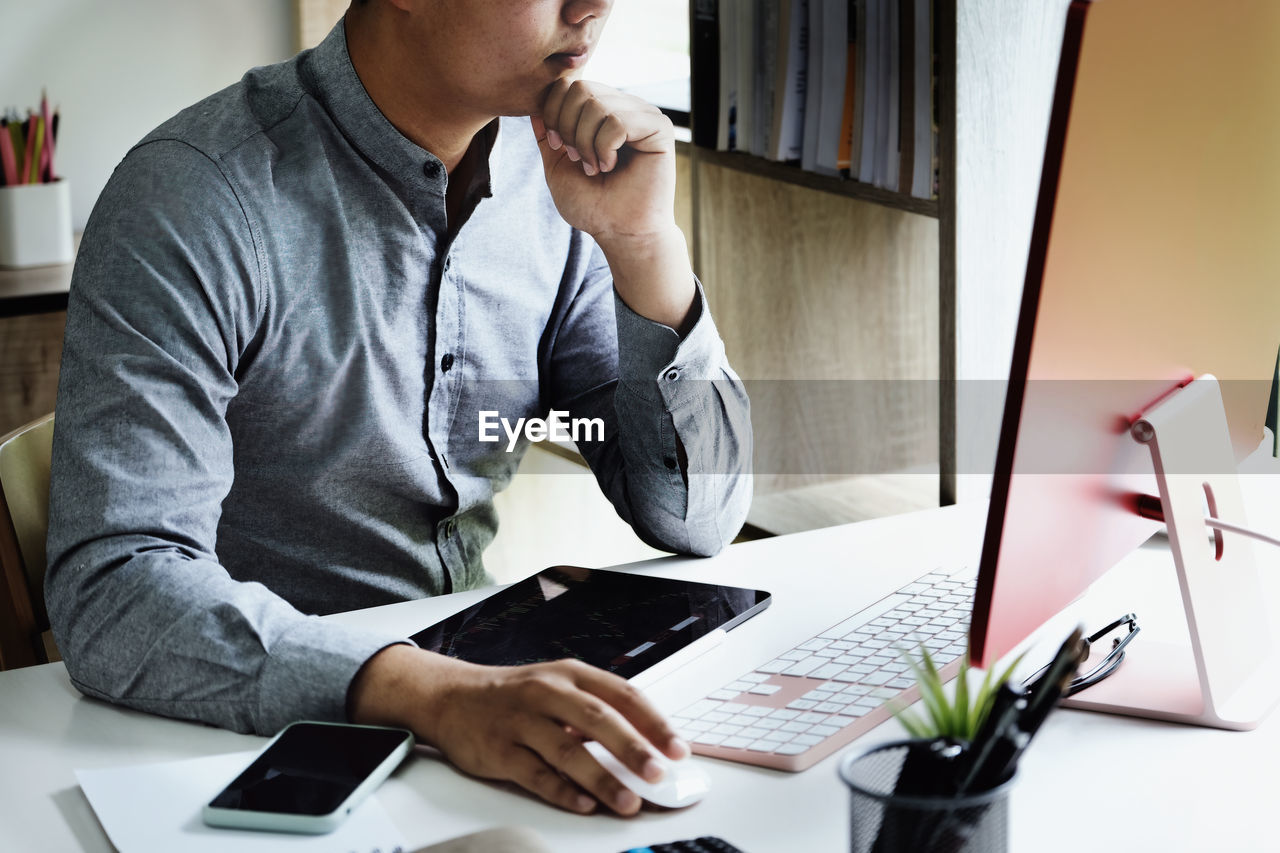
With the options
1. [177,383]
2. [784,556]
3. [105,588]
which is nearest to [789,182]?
[784,556]

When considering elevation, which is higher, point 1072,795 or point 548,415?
point 548,415

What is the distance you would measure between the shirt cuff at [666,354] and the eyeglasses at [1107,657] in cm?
46

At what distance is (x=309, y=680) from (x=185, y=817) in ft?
0.42

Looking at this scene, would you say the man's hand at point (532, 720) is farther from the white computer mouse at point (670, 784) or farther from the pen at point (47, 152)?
the pen at point (47, 152)

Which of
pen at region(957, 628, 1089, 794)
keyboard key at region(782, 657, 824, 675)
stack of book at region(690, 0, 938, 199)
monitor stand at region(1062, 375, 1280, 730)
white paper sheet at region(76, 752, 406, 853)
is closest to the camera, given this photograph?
pen at region(957, 628, 1089, 794)

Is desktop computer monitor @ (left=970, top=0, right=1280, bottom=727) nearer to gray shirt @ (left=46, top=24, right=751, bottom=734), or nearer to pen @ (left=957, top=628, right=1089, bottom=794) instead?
pen @ (left=957, top=628, right=1089, bottom=794)

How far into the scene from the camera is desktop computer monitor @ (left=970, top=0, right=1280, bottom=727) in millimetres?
621

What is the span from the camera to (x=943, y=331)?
1.54m

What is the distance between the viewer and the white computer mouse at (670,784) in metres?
0.72

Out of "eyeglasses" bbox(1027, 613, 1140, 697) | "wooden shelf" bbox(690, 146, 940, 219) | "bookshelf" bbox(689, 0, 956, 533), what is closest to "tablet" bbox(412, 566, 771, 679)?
"eyeglasses" bbox(1027, 613, 1140, 697)

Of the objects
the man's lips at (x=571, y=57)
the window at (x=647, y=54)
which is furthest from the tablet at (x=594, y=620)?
the window at (x=647, y=54)

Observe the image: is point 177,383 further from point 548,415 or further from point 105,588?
point 548,415

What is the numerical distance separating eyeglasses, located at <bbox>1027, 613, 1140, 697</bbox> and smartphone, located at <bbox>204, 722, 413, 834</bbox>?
1.44 feet

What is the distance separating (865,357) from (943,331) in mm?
400
